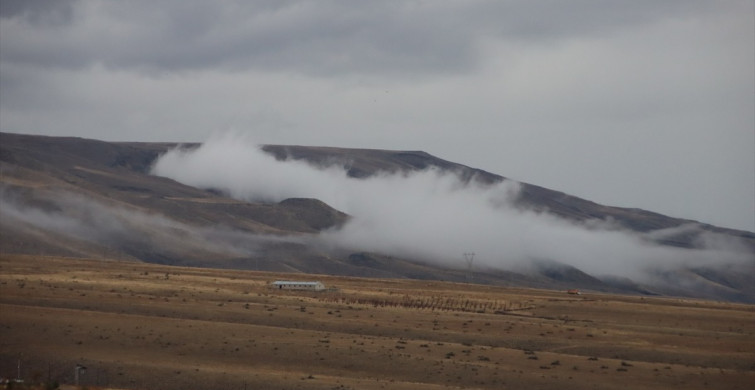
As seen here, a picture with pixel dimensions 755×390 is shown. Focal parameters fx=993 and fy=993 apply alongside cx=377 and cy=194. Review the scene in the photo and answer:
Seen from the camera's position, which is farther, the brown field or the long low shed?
the long low shed

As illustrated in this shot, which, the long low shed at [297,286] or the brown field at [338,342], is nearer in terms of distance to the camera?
the brown field at [338,342]

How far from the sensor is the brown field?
6041cm

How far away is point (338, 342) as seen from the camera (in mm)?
71125

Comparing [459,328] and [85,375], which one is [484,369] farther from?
[85,375]

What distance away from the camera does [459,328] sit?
82750 millimetres

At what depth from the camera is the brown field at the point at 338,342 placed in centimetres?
6041

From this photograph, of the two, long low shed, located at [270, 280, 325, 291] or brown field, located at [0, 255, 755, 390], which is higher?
long low shed, located at [270, 280, 325, 291]

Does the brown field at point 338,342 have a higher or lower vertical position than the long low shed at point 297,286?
lower

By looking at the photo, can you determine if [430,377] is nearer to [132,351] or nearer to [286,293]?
[132,351]

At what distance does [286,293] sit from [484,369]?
164ft

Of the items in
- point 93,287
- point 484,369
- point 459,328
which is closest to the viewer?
point 484,369

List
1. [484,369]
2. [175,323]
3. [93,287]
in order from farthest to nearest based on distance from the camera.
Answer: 1. [93,287]
2. [175,323]
3. [484,369]

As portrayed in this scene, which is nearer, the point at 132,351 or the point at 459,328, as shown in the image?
the point at 132,351

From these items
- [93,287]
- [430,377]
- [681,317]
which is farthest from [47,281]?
[681,317]
